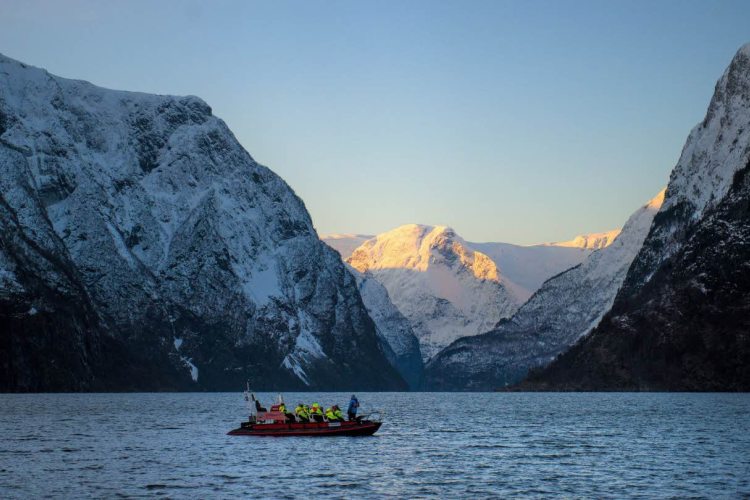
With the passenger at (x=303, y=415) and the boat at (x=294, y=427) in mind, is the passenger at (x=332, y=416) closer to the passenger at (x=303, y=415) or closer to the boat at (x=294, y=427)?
the boat at (x=294, y=427)

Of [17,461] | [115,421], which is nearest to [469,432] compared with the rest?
[115,421]

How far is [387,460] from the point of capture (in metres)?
100

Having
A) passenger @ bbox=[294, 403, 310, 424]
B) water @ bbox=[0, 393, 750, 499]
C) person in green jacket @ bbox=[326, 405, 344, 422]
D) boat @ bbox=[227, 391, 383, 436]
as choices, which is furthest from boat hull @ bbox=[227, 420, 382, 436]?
water @ bbox=[0, 393, 750, 499]

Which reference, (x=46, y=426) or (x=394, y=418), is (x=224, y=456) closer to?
(x=46, y=426)

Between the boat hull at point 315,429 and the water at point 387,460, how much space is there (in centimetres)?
100

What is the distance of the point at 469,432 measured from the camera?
143m

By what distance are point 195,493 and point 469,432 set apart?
6966 cm

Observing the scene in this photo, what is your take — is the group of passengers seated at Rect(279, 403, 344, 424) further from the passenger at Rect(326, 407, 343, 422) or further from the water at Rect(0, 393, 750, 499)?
the water at Rect(0, 393, 750, 499)

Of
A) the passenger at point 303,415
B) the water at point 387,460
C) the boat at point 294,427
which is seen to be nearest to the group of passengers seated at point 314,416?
the passenger at point 303,415

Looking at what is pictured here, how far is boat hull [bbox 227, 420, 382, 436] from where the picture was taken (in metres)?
121

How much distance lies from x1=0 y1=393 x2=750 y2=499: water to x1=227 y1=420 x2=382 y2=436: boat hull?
3.29 feet

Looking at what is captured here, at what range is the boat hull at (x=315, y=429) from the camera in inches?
4774

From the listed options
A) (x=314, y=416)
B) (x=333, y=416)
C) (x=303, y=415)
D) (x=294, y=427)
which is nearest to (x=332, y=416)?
(x=333, y=416)

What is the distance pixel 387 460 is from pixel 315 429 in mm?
22544
